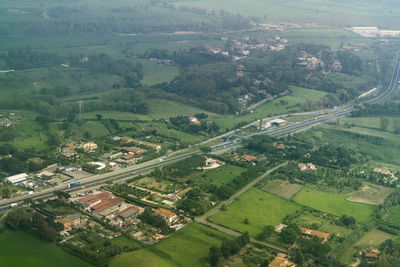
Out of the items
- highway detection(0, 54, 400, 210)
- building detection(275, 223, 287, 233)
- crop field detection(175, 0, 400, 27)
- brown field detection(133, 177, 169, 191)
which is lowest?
building detection(275, 223, 287, 233)

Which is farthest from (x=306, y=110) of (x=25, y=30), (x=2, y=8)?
(x=2, y=8)

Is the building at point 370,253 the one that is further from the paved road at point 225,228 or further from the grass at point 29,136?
the grass at point 29,136

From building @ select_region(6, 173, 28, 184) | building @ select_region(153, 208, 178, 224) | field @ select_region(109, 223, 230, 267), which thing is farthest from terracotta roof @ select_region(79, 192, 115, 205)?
field @ select_region(109, 223, 230, 267)

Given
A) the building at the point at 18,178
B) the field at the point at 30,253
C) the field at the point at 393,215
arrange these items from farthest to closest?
the building at the point at 18,178, the field at the point at 393,215, the field at the point at 30,253

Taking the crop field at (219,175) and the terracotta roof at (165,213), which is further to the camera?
the crop field at (219,175)

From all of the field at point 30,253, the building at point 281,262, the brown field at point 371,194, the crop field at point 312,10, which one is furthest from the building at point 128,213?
the crop field at point 312,10

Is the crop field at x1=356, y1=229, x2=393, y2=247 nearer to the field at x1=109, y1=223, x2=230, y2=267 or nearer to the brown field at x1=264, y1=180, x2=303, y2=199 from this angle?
the brown field at x1=264, y1=180, x2=303, y2=199

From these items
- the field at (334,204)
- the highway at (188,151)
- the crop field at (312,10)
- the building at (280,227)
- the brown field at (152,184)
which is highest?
the crop field at (312,10)
